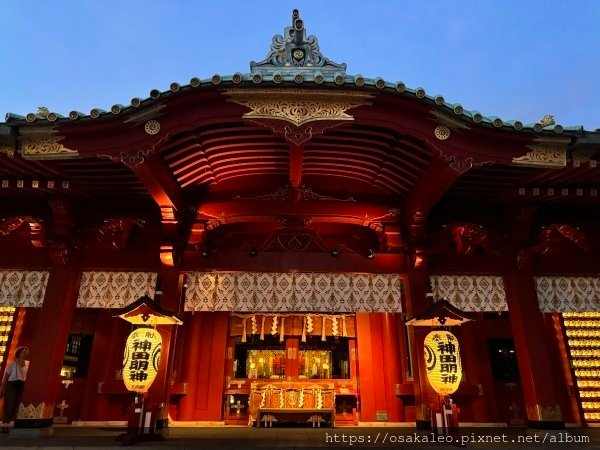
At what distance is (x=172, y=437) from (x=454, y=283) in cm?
566

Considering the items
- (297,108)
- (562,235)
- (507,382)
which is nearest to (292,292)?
(297,108)

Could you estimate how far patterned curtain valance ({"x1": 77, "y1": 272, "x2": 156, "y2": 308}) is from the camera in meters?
7.54

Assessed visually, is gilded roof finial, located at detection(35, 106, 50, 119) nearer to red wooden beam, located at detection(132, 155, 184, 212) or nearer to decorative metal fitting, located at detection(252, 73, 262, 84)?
red wooden beam, located at detection(132, 155, 184, 212)

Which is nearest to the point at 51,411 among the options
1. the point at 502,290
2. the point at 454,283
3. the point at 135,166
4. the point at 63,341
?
the point at 63,341

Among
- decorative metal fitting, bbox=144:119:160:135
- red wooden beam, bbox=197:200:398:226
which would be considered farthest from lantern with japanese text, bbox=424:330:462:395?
decorative metal fitting, bbox=144:119:160:135

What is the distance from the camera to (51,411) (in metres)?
6.91

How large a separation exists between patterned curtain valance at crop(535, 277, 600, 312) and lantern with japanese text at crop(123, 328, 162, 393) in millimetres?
6806

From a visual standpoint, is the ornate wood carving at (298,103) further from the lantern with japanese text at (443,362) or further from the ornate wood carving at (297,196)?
the lantern with japanese text at (443,362)

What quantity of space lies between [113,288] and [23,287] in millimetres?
1618

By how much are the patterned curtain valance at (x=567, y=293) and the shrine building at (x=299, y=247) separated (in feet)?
0.12

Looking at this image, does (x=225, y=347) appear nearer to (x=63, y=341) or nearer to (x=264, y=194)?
(x=63, y=341)

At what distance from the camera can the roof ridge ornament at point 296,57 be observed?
27.5ft

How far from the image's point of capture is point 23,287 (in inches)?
298

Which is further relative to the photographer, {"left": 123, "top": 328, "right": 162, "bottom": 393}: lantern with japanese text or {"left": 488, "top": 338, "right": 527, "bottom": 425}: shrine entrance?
{"left": 488, "top": 338, "right": 527, "bottom": 425}: shrine entrance
